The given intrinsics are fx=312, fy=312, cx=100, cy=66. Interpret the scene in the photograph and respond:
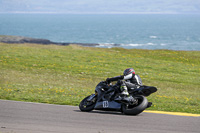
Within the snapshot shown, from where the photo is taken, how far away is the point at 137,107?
34.1 feet

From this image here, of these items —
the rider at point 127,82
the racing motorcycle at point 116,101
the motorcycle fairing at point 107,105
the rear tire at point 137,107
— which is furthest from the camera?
the motorcycle fairing at point 107,105

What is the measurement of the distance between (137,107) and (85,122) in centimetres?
185

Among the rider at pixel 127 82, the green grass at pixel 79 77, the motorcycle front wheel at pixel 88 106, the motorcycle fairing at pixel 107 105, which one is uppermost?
the rider at pixel 127 82

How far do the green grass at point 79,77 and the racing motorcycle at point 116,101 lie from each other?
2.55 m

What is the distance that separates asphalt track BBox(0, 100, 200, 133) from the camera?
8.89 metres

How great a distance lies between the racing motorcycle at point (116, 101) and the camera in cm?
1042

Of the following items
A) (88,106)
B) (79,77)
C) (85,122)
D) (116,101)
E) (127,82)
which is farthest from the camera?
(79,77)

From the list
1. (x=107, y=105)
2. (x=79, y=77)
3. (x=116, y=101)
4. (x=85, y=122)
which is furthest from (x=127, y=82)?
(x=79, y=77)

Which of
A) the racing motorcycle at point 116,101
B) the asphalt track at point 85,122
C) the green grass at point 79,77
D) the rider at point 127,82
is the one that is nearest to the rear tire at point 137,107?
the racing motorcycle at point 116,101

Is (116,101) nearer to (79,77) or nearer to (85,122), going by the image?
(85,122)

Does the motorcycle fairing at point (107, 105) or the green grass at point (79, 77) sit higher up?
the motorcycle fairing at point (107, 105)

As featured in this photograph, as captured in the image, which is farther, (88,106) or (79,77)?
(79,77)

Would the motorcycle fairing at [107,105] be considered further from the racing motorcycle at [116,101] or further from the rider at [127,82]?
the rider at [127,82]

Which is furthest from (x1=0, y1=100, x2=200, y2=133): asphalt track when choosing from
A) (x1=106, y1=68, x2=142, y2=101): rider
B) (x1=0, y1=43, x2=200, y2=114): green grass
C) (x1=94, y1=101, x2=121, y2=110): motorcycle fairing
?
(x1=0, y1=43, x2=200, y2=114): green grass
